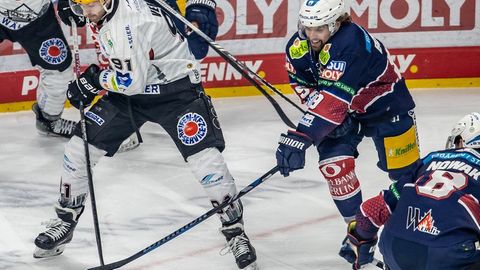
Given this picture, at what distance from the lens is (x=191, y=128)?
16.3ft

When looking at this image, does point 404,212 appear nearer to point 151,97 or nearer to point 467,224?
point 467,224

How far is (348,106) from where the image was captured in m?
4.76

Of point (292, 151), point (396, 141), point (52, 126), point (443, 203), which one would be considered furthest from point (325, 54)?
point (52, 126)

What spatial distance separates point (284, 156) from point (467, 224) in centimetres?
124

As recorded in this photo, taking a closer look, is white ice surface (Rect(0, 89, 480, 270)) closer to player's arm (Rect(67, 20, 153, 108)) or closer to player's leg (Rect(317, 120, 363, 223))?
player's leg (Rect(317, 120, 363, 223))

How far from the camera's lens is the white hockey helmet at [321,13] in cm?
472

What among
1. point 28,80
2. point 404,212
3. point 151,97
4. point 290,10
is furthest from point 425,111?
point 404,212

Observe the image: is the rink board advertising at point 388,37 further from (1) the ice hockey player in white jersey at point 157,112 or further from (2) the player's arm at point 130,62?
(2) the player's arm at point 130,62

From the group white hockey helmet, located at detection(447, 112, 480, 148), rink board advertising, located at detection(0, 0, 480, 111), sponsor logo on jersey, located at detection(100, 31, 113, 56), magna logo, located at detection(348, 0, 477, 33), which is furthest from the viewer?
magna logo, located at detection(348, 0, 477, 33)

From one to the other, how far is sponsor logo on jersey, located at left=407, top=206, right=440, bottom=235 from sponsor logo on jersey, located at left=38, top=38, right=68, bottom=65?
3.47 meters

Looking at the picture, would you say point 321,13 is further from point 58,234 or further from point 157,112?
point 58,234

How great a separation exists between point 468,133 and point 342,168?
1058mm

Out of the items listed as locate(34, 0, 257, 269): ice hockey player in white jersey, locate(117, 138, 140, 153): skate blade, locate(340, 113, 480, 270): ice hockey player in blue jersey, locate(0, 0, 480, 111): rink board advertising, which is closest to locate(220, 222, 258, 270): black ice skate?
locate(34, 0, 257, 269): ice hockey player in white jersey

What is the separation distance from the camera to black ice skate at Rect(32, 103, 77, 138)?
22.9 feet
